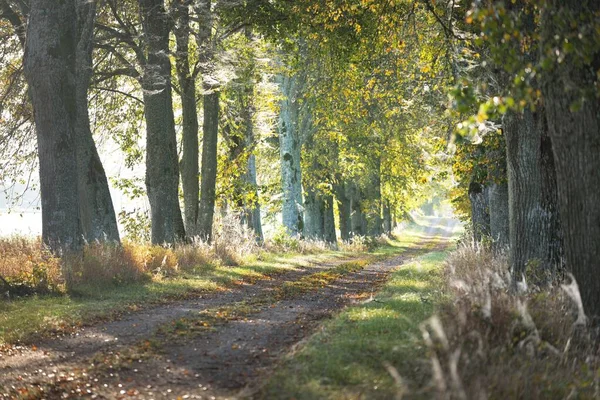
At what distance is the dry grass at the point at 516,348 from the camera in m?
5.93

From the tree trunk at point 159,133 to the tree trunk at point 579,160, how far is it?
13.8 metres

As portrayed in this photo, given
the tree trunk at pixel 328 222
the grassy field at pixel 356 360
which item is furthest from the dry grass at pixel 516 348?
the tree trunk at pixel 328 222

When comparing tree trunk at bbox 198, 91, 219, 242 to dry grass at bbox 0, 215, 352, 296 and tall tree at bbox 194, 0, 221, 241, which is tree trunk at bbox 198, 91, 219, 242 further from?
dry grass at bbox 0, 215, 352, 296

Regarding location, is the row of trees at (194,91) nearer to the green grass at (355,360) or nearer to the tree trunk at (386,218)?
the green grass at (355,360)

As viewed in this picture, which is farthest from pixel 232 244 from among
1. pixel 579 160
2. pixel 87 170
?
pixel 579 160

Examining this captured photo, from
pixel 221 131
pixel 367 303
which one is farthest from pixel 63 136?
pixel 221 131

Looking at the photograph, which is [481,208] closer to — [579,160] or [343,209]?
[579,160]

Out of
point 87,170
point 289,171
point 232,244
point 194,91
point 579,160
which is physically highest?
point 194,91

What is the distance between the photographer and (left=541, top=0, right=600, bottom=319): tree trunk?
7.64m

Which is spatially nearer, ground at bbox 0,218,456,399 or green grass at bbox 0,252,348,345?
ground at bbox 0,218,456,399

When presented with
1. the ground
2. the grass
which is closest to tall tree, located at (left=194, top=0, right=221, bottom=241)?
the grass

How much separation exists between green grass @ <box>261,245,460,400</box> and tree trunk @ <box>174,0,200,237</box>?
13576 millimetres

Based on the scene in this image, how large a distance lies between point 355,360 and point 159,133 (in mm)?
14114

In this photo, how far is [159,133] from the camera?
19906mm
